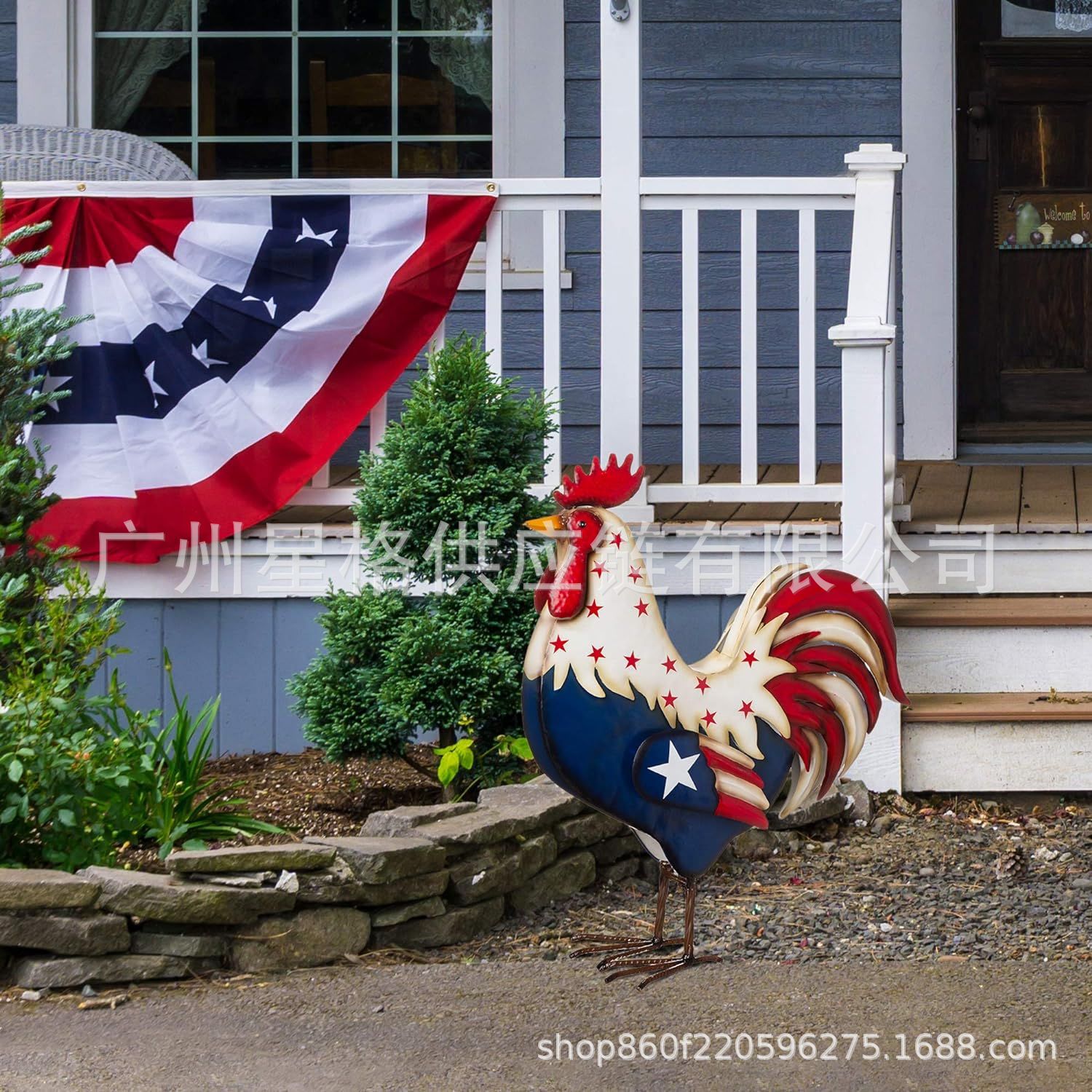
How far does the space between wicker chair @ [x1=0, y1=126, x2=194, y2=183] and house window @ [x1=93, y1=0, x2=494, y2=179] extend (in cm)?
150

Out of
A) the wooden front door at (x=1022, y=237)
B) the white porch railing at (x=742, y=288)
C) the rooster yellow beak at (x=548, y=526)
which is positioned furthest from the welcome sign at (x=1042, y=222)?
the rooster yellow beak at (x=548, y=526)

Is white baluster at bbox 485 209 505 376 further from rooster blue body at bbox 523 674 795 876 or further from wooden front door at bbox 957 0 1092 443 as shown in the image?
wooden front door at bbox 957 0 1092 443

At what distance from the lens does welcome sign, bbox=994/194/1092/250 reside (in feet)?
21.5

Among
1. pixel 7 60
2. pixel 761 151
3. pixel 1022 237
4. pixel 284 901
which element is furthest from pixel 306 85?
pixel 284 901

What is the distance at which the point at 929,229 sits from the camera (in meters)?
6.26

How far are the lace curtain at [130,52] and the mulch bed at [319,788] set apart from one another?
127 inches

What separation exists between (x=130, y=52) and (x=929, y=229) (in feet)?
11.5

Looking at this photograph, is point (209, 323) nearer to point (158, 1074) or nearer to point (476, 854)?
point (476, 854)

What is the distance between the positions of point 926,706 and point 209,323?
240 cm

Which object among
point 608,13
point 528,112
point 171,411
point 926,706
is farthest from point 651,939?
point 528,112

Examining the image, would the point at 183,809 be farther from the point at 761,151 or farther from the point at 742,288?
the point at 761,151

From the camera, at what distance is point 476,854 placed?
3410 mm

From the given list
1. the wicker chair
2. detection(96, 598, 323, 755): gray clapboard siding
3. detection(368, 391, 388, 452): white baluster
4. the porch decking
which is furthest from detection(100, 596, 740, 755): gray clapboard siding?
the wicker chair

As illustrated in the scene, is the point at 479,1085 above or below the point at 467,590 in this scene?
below
